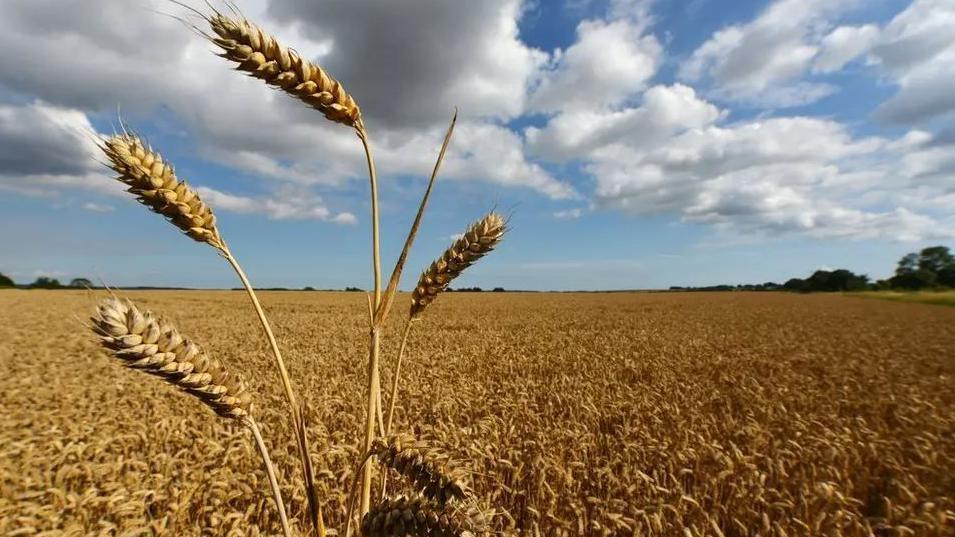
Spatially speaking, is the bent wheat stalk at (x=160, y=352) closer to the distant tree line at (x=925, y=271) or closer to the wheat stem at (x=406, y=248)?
the wheat stem at (x=406, y=248)

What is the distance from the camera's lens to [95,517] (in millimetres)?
4160

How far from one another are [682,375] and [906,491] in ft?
19.5

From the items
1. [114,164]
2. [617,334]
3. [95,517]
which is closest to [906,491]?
[114,164]

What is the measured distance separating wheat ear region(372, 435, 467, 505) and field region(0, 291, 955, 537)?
120 mm

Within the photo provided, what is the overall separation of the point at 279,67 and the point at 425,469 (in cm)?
125

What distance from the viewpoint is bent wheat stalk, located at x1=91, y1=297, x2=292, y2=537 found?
1.15 meters

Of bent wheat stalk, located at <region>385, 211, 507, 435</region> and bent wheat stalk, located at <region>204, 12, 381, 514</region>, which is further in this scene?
bent wheat stalk, located at <region>385, 211, 507, 435</region>

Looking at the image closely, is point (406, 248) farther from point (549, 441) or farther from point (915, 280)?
point (915, 280)

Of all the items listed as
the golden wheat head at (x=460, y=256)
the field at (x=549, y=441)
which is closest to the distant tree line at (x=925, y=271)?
the field at (x=549, y=441)

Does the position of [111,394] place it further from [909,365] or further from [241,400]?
[909,365]

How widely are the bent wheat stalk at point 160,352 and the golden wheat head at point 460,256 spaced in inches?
30.2

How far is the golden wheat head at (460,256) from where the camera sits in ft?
6.09

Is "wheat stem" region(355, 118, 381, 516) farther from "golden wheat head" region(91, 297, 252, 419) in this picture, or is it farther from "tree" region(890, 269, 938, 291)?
"tree" region(890, 269, 938, 291)

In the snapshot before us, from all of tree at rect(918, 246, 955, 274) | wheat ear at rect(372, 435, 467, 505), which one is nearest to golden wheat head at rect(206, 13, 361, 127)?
wheat ear at rect(372, 435, 467, 505)
